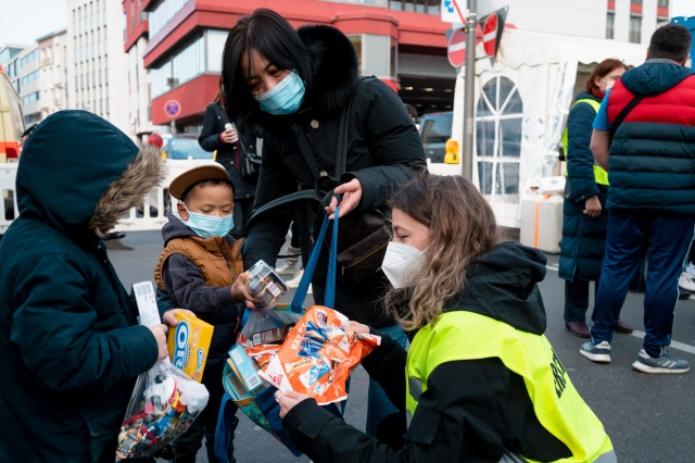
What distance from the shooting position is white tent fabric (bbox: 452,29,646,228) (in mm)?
8023

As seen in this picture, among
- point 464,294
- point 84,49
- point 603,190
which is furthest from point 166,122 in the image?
point 84,49

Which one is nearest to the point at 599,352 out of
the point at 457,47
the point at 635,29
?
the point at 457,47

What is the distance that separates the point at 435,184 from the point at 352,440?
0.69m

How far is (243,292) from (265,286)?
12 cm

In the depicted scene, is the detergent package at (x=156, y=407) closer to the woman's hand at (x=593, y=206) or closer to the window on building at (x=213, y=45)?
the woman's hand at (x=593, y=206)

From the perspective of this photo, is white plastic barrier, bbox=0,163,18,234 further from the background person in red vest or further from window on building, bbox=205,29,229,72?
window on building, bbox=205,29,229,72

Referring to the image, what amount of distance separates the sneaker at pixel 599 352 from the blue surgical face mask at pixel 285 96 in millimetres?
2748

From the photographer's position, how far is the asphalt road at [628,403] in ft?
9.50

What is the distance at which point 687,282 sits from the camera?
211 inches

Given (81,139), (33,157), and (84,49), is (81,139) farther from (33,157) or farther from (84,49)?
(84,49)

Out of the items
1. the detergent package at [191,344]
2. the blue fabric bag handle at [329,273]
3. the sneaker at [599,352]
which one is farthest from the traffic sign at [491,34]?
the detergent package at [191,344]

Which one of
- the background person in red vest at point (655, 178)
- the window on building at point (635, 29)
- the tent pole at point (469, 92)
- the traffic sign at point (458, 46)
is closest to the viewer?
the background person in red vest at point (655, 178)

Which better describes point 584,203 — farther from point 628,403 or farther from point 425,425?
point 425,425

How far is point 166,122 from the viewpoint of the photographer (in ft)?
121
